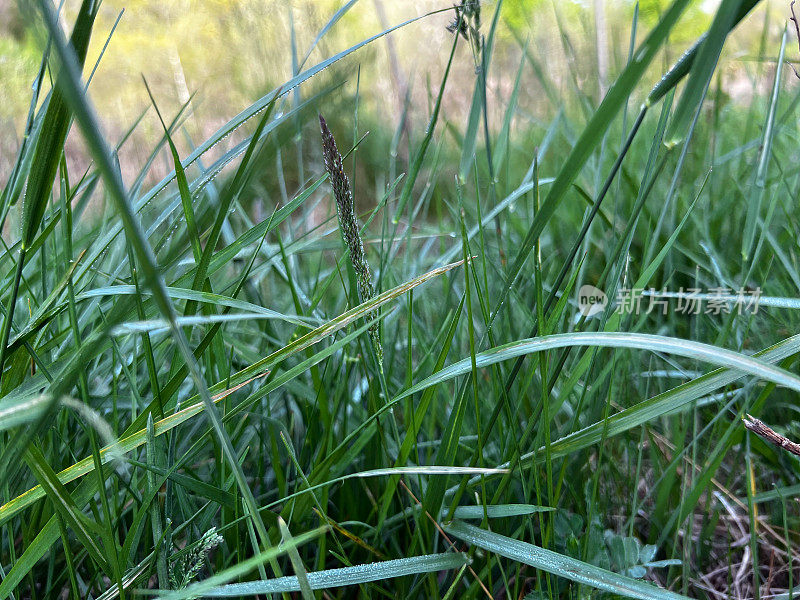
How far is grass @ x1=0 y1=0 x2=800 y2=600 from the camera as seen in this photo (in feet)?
1.10

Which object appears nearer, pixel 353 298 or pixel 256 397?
pixel 256 397

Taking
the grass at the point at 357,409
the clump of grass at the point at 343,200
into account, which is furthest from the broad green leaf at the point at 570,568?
the clump of grass at the point at 343,200

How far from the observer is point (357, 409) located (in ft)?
2.15

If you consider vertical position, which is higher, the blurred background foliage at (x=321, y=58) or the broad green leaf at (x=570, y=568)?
the blurred background foliage at (x=321, y=58)

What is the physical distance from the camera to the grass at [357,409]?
334mm

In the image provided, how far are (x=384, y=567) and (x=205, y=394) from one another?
0.22 meters

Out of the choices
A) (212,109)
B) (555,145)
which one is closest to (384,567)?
(555,145)

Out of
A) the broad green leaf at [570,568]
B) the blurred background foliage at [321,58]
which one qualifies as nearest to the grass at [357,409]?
the broad green leaf at [570,568]

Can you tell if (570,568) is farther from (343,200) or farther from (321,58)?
(321,58)

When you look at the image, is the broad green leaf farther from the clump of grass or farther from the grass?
the clump of grass

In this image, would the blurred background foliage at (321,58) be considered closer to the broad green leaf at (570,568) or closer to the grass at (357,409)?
the grass at (357,409)

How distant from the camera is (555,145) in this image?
5.07 feet

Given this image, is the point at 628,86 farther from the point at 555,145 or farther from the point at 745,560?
the point at 555,145

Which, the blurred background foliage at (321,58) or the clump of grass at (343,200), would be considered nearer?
the clump of grass at (343,200)
